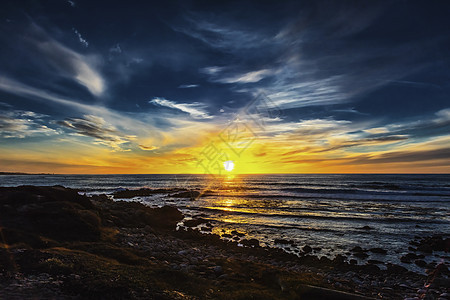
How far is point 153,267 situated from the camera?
911 cm

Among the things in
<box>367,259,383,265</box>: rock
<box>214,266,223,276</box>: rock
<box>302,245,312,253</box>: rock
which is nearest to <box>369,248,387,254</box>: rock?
<box>367,259,383,265</box>: rock

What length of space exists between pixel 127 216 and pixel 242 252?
12.5m

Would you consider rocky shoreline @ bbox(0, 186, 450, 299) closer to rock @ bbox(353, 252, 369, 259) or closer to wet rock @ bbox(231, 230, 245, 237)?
rock @ bbox(353, 252, 369, 259)

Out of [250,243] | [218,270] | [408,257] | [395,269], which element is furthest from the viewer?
[250,243]

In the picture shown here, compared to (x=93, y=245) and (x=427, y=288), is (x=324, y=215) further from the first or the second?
(x=93, y=245)

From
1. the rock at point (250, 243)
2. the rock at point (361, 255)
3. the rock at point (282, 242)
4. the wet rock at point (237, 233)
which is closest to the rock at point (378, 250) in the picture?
the rock at point (361, 255)

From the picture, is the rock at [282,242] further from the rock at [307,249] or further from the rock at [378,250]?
the rock at [378,250]

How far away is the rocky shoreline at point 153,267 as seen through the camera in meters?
6.49

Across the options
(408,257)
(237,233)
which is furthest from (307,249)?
(237,233)

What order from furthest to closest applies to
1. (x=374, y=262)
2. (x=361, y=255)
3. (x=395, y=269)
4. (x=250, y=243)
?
(x=250, y=243)
(x=361, y=255)
(x=374, y=262)
(x=395, y=269)

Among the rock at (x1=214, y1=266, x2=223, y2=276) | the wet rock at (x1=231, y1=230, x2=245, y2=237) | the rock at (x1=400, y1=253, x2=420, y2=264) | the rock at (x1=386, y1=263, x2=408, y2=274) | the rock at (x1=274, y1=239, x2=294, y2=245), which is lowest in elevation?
the wet rock at (x1=231, y1=230, x2=245, y2=237)

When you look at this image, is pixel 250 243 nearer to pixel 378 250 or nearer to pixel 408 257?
pixel 378 250

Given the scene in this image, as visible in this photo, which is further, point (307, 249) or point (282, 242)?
point (282, 242)

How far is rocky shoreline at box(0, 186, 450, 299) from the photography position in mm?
6492
